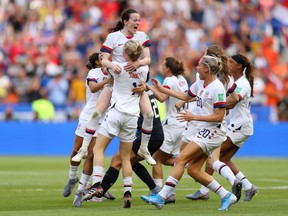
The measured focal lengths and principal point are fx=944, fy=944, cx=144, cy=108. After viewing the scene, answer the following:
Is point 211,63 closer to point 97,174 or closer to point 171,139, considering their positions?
point 97,174

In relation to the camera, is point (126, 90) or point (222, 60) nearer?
point (126, 90)

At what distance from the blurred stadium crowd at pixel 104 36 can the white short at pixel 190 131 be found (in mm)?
14305

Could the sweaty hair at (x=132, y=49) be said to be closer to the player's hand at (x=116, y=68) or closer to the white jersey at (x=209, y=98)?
the player's hand at (x=116, y=68)

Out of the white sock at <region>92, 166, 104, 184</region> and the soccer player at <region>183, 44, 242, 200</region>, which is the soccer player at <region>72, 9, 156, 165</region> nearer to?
the white sock at <region>92, 166, 104, 184</region>

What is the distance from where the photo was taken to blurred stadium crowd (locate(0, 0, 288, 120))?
1197 inches

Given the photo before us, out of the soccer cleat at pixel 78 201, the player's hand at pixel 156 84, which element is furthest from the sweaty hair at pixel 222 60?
the soccer cleat at pixel 78 201

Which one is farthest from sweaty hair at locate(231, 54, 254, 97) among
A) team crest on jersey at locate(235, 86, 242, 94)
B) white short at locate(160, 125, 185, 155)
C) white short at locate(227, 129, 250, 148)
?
white short at locate(160, 125, 185, 155)

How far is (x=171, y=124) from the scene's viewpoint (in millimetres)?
16203

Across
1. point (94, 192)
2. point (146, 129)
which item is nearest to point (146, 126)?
point (146, 129)

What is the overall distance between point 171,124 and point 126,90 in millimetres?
2492

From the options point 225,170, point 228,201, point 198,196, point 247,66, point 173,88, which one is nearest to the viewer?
point 228,201

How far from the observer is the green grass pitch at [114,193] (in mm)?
13297

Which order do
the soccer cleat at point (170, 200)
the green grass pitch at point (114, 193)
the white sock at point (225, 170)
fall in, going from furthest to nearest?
the soccer cleat at point (170, 200)
the white sock at point (225, 170)
the green grass pitch at point (114, 193)

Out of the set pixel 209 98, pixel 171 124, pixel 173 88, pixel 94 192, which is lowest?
pixel 94 192
